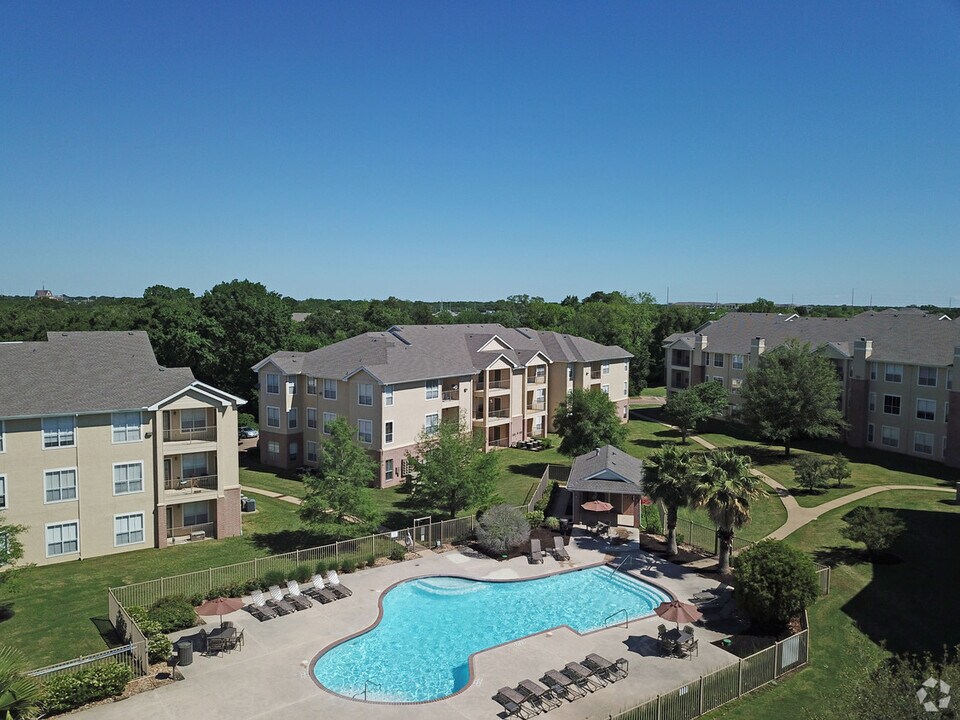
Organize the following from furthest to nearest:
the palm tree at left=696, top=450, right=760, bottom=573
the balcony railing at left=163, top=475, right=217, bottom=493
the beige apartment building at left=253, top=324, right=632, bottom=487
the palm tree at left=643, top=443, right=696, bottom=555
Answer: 1. the beige apartment building at left=253, top=324, right=632, bottom=487
2. the balcony railing at left=163, top=475, right=217, bottom=493
3. the palm tree at left=643, top=443, right=696, bottom=555
4. the palm tree at left=696, top=450, right=760, bottom=573

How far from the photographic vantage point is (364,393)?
169 feet

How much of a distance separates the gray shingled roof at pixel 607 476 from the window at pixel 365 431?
52.5 feet

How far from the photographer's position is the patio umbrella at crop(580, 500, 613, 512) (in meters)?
38.4

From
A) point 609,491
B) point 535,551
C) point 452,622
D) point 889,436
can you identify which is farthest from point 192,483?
point 889,436

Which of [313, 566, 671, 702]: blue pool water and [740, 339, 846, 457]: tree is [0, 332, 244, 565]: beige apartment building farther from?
[740, 339, 846, 457]: tree

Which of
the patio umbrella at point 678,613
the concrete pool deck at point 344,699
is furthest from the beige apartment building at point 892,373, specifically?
the patio umbrella at point 678,613

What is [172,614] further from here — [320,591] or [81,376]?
[81,376]

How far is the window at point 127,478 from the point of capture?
3606 cm

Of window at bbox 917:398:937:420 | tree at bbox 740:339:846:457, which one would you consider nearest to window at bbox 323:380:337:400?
tree at bbox 740:339:846:457

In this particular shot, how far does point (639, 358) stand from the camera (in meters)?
101

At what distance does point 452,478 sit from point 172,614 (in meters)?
16.1

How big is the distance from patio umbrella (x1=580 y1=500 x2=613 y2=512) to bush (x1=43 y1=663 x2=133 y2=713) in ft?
78.7

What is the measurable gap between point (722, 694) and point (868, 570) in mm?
14995

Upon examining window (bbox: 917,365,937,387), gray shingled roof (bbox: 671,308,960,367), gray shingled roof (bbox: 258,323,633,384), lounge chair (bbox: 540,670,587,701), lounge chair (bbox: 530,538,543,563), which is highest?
gray shingled roof (bbox: 671,308,960,367)
